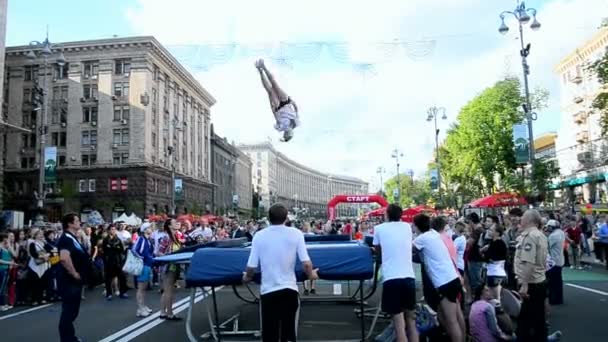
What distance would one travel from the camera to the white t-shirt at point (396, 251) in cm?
636

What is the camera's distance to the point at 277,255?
210 inches

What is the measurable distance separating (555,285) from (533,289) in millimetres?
4622

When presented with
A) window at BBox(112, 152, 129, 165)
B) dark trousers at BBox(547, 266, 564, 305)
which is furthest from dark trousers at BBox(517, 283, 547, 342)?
window at BBox(112, 152, 129, 165)

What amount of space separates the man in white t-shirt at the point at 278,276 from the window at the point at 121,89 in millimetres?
63111

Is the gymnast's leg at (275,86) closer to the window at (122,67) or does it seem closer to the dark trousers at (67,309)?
the dark trousers at (67,309)

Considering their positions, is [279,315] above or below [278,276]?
below

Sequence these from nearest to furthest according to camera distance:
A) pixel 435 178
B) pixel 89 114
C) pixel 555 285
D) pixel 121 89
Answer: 1. pixel 555 285
2. pixel 435 178
3. pixel 121 89
4. pixel 89 114

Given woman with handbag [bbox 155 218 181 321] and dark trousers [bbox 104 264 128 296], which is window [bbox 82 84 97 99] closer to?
dark trousers [bbox 104 264 128 296]

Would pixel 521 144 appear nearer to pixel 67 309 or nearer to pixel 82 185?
pixel 67 309

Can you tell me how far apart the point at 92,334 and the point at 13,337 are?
4.53 ft

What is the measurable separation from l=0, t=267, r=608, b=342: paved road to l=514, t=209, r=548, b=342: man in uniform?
1.47 m

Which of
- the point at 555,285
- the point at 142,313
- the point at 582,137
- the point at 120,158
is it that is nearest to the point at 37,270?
the point at 142,313

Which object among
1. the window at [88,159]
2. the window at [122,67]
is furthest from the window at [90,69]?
the window at [88,159]

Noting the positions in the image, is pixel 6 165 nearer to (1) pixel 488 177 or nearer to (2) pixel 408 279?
(1) pixel 488 177
